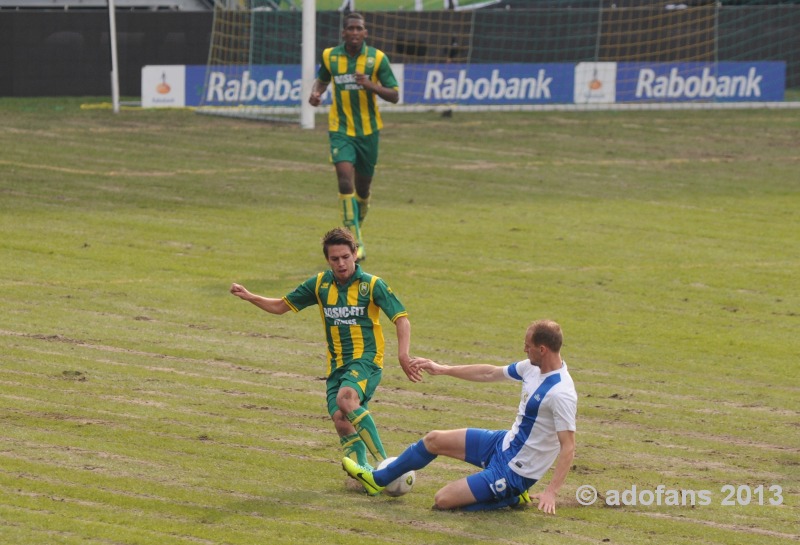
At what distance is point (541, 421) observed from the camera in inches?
317

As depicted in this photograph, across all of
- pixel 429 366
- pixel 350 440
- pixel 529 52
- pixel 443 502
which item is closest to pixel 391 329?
pixel 350 440

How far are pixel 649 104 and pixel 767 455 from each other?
22.6m

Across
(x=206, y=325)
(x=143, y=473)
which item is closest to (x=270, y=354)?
(x=206, y=325)

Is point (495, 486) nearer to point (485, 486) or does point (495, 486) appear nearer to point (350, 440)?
point (485, 486)

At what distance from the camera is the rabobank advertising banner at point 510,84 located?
29.8m

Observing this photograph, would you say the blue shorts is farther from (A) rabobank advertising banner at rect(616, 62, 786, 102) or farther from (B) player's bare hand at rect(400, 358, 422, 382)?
(A) rabobank advertising banner at rect(616, 62, 786, 102)

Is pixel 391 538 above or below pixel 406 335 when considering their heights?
below

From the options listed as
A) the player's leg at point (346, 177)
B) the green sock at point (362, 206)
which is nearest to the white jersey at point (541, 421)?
the player's leg at point (346, 177)

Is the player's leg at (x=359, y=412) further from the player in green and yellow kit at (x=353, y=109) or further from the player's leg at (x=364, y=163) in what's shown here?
the player's leg at (x=364, y=163)

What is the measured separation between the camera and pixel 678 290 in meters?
15.1

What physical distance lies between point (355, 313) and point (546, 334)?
1.48m

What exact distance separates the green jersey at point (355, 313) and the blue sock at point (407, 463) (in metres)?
0.83

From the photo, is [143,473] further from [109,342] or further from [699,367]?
[699,367]

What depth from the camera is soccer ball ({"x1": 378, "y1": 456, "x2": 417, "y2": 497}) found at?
27.6ft
